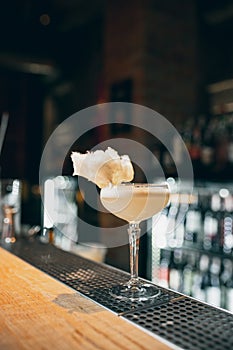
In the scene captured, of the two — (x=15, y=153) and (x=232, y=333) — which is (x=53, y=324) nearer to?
(x=232, y=333)

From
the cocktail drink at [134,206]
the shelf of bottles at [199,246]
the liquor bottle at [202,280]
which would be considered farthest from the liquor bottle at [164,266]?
the cocktail drink at [134,206]

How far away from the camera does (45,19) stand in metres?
4.34

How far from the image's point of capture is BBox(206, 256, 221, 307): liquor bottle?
2688mm

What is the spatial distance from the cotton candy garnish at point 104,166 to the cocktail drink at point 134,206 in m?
0.03

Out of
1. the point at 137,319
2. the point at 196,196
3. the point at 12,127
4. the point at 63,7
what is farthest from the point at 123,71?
the point at 137,319

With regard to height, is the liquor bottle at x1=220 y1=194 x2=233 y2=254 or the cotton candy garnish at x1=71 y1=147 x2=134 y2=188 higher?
the cotton candy garnish at x1=71 y1=147 x2=134 y2=188

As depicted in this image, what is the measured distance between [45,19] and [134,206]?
390cm

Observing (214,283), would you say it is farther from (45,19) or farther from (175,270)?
(45,19)

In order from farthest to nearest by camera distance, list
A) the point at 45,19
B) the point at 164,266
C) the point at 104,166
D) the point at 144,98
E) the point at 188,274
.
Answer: the point at 45,19 < the point at 144,98 < the point at 164,266 < the point at 188,274 < the point at 104,166

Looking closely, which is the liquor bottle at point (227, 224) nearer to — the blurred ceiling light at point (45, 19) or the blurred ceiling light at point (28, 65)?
the blurred ceiling light at point (45, 19)

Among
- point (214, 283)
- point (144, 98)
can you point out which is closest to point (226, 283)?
point (214, 283)

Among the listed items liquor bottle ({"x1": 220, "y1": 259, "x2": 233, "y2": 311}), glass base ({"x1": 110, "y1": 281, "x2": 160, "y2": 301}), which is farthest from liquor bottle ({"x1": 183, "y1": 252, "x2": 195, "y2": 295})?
glass base ({"x1": 110, "y1": 281, "x2": 160, "y2": 301})

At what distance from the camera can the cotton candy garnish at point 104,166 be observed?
89 cm

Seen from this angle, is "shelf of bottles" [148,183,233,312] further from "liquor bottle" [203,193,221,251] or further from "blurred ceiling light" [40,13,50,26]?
"blurred ceiling light" [40,13,50,26]
